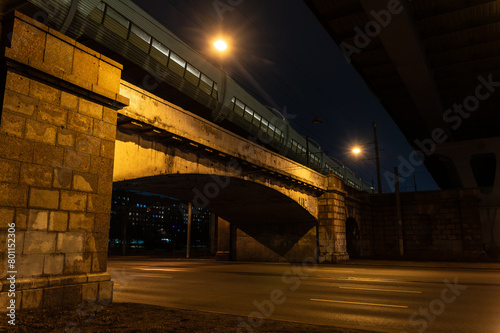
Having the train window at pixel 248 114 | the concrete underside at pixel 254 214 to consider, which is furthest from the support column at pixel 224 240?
the train window at pixel 248 114

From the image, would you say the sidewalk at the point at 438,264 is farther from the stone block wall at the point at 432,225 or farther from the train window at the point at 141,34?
the train window at the point at 141,34

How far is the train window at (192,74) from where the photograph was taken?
17792mm

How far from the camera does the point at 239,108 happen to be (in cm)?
2258

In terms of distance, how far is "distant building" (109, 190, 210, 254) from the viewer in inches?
2461

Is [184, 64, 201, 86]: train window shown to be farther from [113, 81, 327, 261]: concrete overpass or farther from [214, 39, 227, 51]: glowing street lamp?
[214, 39, 227, 51]: glowing street lamp

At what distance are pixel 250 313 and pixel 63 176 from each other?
4895mm

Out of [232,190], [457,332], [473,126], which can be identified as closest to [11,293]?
[457,332]

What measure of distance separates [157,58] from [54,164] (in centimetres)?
942

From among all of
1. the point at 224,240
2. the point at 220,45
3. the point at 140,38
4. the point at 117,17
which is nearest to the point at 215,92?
the point at 140,38

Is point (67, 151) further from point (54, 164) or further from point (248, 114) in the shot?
point (248, 114)

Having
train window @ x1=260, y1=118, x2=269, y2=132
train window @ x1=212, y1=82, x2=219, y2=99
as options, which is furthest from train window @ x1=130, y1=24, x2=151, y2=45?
train window @ x1=260, y1=118, x2=269, y2=132

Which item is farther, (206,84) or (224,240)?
(224,240)

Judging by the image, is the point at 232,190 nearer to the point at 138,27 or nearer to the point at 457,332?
the point at 138,27

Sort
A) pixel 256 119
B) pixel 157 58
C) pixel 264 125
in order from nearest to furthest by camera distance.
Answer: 1. pixel 157 58
2. pixel 256 119
3. pixel 264 125
